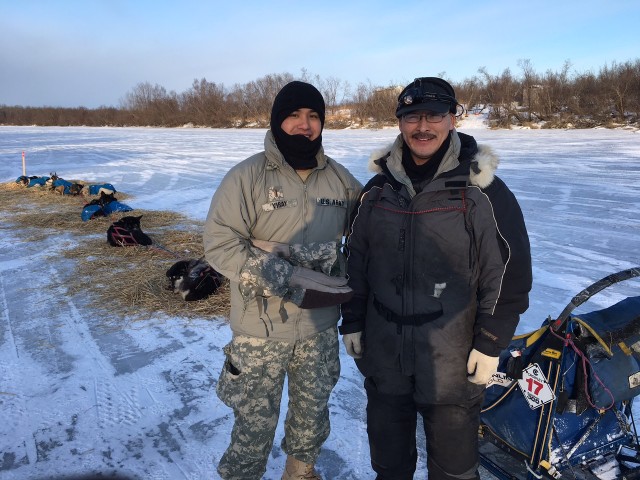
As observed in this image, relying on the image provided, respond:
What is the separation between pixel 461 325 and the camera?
1792mm

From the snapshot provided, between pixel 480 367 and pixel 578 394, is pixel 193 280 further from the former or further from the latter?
pixel 578 394

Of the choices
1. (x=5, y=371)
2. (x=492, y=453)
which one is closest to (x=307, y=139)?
(x=492, y=453)

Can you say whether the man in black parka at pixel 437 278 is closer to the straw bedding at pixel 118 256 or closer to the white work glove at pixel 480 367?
the white work glove at pixel 480 367

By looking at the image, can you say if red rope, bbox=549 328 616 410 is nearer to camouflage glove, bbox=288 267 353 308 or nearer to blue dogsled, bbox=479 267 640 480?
blue dogsled, bbox=479 267 640 480

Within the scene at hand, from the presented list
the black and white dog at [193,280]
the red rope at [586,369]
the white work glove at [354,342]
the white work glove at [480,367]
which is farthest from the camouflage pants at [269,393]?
the black and white dog at [193,280]

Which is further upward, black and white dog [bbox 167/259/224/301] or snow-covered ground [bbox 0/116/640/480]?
black and white dog [bbox 167/259/224/301]

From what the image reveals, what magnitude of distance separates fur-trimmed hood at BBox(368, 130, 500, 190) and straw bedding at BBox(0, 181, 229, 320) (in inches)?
113

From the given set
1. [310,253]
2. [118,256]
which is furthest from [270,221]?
[118,256]

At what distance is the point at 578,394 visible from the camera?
1.96m

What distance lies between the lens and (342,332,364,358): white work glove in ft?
6.55

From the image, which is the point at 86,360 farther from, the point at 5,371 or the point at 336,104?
the point at 336,104

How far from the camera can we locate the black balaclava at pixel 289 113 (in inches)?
76.7

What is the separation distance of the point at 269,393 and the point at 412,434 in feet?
2.22

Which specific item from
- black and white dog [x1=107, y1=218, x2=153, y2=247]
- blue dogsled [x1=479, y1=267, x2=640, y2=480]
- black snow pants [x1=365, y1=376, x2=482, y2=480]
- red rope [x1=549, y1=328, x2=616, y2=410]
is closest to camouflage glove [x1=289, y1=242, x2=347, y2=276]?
black snow pants [x1=365, y1=376, x2=482, y2=480]
